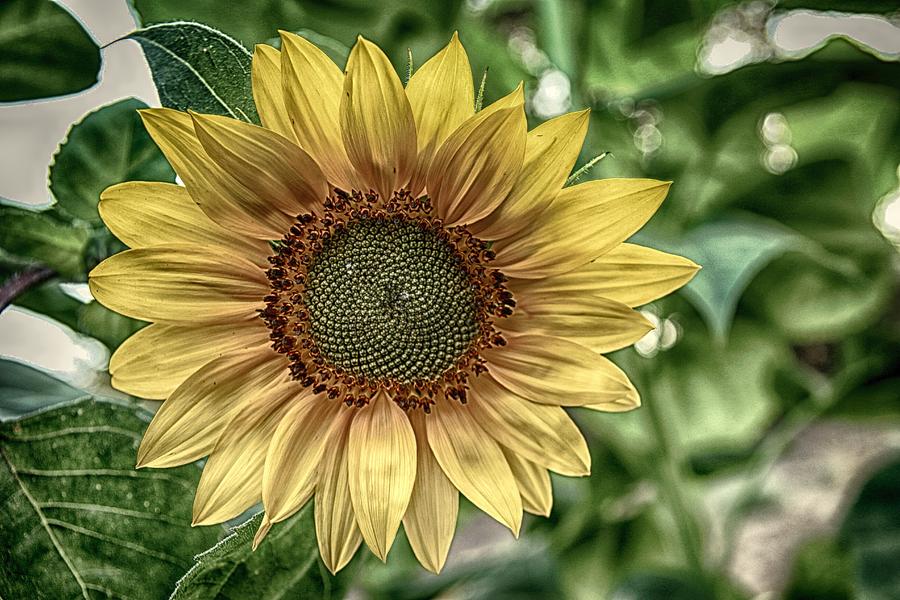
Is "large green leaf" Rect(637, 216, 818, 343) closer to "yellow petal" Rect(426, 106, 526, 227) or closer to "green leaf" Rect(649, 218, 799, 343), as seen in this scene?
"green leaf" Rect(649, 218, 799, 343)

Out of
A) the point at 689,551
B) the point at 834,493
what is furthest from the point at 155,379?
the point at 834,493

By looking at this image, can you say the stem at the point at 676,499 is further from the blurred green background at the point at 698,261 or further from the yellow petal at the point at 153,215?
the yellow petal at the point at 153,215

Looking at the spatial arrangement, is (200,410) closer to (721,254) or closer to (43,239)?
(43,239)

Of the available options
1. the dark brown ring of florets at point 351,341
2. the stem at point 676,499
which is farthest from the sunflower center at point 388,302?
the stem at point 676,499

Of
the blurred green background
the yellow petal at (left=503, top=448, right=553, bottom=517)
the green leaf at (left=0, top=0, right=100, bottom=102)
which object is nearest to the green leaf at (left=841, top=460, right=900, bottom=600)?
the blurred green background

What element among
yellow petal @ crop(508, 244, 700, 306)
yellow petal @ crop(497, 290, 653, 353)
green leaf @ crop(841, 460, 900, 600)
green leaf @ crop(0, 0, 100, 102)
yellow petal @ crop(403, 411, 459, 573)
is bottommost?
green leaf @ crop(841, 460, 900, 600)

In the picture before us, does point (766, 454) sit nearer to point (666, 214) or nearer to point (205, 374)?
point (666, 214)

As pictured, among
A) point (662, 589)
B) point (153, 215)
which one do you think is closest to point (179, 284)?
point (153, 215)
